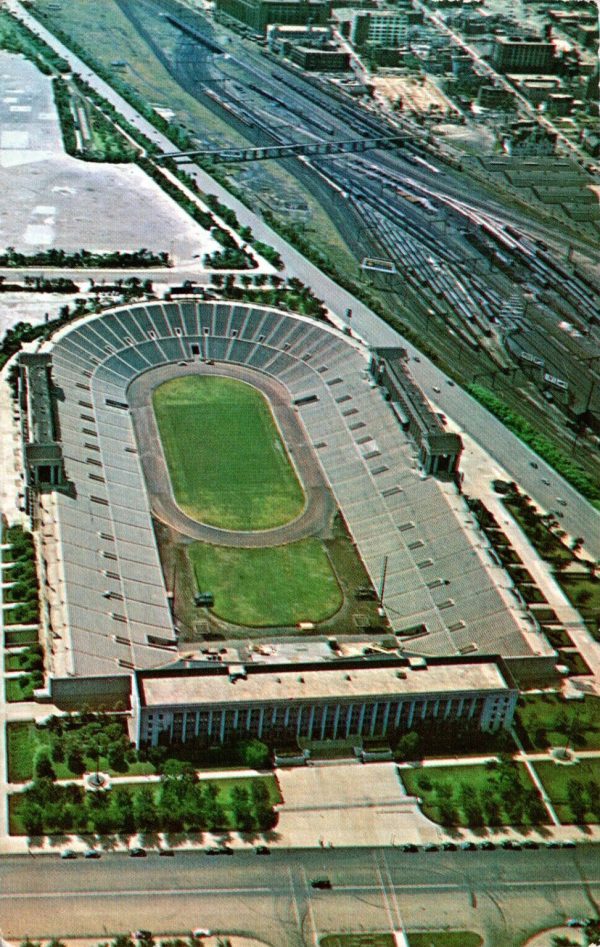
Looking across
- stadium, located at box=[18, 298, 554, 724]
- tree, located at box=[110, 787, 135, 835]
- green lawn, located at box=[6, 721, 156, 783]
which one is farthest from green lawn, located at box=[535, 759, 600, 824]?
tree, located at box=[110, 787, 135, 835]

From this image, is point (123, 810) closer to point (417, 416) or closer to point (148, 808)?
point (148, 808)

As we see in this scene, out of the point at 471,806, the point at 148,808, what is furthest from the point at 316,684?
the point at 148,808

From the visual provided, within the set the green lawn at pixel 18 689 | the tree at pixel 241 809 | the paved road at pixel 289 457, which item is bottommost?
the tree at pixel 241 809

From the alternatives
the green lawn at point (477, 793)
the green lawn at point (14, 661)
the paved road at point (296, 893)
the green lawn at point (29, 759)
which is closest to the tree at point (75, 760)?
the green lawn at point (29, 759)

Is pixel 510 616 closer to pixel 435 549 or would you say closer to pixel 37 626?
pixel 435 549

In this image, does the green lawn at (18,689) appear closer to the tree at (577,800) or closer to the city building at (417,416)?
the tree at (577,800)

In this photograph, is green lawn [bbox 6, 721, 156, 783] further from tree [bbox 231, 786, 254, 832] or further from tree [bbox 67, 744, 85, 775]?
tree [bbox 231, 786, 254, 832]
